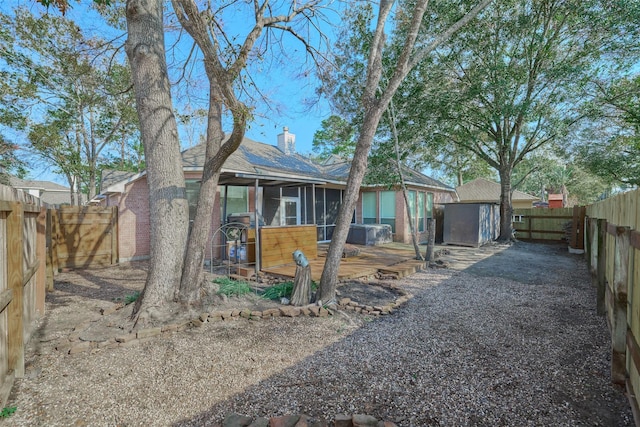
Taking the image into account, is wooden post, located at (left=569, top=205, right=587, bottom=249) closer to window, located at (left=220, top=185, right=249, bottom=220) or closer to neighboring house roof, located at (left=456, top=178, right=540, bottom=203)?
window, located at (left=220, top=185, right=249, bottom=220)

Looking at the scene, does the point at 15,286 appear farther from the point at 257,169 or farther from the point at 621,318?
the point at 257,169

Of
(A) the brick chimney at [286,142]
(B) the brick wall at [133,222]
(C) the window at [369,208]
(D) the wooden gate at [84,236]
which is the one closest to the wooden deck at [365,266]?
(C) the window at [369,208]

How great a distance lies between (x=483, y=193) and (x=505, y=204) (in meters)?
17.8

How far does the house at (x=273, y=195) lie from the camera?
8.59m

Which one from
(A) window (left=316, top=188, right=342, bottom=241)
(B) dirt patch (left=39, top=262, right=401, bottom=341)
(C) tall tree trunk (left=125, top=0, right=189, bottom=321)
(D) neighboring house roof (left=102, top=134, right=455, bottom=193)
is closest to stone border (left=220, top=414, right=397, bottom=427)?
(B) dirt patch (left=39, top=262, right=401, bottom=341)

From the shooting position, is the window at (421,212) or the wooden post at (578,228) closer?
the wooden post at (578,228)

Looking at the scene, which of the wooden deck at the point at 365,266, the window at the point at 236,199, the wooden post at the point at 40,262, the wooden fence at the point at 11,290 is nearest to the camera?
the wooden fence at the point at 11,290

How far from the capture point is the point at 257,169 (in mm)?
8555

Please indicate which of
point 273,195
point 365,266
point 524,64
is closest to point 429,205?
point 524,64

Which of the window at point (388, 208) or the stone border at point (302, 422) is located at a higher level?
the window at point (388, 208)

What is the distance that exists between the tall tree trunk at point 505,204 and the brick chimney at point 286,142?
9.45 metres

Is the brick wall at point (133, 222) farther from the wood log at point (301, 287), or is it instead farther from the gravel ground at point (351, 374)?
the wood log at point (301, 287)

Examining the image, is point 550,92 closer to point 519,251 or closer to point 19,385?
point 519,251

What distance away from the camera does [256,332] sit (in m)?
3.73
